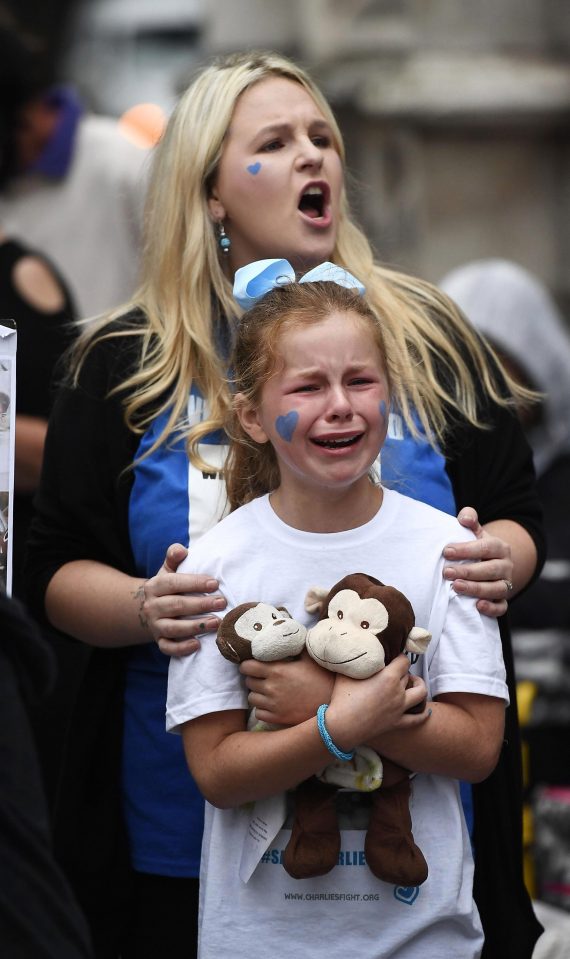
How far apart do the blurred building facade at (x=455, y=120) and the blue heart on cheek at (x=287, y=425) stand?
5.81m

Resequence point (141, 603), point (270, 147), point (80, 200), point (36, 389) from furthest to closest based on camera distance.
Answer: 1. point (80, 200)
2. point (36, 389)
3. point (270, 147)
4. point (141, 603)

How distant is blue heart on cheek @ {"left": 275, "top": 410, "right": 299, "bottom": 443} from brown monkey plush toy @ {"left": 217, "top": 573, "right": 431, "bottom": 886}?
234 millimetres

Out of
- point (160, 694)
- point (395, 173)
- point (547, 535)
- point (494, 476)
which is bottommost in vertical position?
point (395, 173)

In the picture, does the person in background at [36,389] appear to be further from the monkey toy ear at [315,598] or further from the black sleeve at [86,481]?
the monkey toy ear at [315,598]

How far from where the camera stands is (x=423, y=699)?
207 centimetres

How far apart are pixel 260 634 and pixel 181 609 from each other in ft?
0.54

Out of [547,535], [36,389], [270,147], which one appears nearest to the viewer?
[270,147]

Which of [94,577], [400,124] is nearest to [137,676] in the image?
[94,577]

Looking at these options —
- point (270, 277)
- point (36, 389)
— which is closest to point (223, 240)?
point (270, 277)

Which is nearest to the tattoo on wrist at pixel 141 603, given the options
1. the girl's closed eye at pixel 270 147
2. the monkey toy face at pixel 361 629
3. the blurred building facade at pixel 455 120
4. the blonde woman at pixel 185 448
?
the blonde woman at pixel 185 448

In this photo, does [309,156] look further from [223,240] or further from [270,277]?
[270,277]

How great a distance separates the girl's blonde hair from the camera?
2207mm

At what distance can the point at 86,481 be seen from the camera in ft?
8.46

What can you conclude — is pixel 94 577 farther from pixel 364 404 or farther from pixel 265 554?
pixel 364 404
